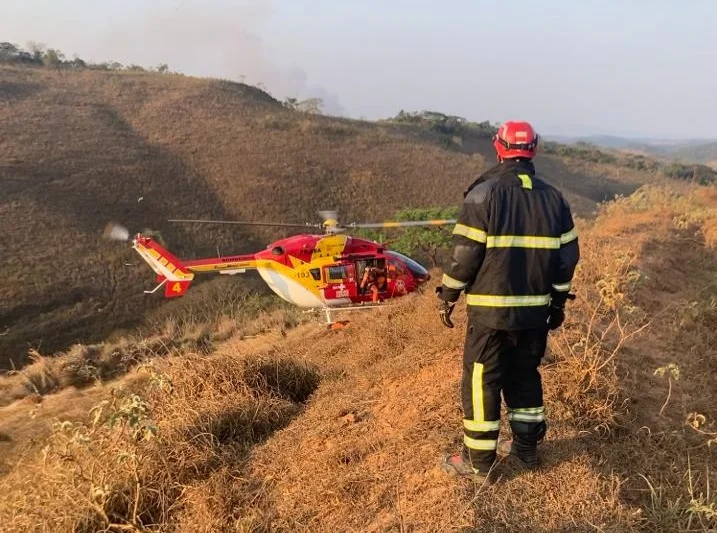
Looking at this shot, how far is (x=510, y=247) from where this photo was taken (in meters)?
3.53

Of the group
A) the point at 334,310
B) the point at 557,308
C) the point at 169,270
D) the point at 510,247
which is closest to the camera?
the point at 510,247

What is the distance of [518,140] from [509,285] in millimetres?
1048

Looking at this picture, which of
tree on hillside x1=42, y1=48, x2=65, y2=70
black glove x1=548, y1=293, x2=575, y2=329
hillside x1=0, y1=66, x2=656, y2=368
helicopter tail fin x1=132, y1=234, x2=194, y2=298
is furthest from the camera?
tree on hillside x1=42, y1=48, x2=65, y2=70

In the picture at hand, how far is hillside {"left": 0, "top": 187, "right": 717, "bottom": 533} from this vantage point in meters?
3.56

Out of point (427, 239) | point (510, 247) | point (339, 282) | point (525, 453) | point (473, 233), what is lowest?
point (427, 239)

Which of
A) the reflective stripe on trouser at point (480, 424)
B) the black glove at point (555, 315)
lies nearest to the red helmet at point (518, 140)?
the black glove at point (555, 315)

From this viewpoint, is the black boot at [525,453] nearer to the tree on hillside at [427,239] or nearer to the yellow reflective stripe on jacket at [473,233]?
the yellow reflective stripe on jacket at [473,233]

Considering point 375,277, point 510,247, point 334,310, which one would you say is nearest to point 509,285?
point 510,247

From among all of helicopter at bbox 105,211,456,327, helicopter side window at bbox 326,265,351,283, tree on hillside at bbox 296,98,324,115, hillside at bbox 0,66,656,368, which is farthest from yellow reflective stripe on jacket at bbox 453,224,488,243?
tree on hillside at bbox 296,98,324,115

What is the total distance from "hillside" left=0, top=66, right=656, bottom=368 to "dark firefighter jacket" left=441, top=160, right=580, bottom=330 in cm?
1917

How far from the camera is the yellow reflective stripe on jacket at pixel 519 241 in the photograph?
352cm

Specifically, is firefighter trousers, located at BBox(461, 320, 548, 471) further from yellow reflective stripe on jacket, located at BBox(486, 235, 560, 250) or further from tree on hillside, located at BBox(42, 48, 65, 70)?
tree on hillside, located at BBox(42, 48, 65, 70)

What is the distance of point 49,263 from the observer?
78.5 feet

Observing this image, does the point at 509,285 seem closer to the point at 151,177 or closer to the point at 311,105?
the point at 151,177
